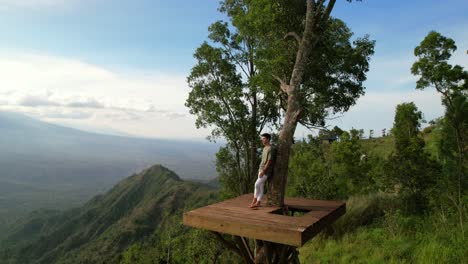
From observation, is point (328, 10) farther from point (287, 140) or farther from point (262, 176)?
point (262, 176)

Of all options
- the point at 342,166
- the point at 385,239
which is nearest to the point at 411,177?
the point at 385,239

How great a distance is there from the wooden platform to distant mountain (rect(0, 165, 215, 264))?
225 feet

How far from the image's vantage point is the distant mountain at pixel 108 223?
281 ft

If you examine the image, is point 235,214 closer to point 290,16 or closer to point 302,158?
point 290,16

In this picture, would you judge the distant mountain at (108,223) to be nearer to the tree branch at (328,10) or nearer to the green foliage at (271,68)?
the green foliage at (271,68)

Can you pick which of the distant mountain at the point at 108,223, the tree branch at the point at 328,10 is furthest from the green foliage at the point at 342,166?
the distant mountain at the point at 108,223

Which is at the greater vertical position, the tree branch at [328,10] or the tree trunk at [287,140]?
the tree branch at [328,10]

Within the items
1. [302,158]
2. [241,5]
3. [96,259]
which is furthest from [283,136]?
[96,259]

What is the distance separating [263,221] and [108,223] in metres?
123

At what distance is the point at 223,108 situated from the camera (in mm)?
14422

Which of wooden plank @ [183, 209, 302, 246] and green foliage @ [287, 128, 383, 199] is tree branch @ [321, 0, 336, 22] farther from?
green foliage @ [287, 128, 383, 199]

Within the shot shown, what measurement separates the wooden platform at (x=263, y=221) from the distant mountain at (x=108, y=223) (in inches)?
2703

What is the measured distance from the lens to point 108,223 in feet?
367

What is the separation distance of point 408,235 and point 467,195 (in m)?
2.57
